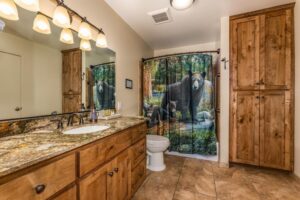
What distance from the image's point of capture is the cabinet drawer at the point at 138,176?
1592 mm

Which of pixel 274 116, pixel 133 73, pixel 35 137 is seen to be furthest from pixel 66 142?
pixel 274 116

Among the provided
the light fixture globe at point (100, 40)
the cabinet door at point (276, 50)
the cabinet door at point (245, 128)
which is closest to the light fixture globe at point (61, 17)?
the light fixture globe at point (100, 40)

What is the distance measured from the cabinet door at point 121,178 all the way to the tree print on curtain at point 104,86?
0.78 m

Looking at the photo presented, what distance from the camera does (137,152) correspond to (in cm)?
167

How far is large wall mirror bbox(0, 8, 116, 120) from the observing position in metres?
1.04

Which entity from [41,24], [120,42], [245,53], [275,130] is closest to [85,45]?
[41,24]

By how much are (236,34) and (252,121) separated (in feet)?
4.19

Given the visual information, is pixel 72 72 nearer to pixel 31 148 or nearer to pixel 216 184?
pixel 31 148

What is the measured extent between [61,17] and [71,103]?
2.47 feet

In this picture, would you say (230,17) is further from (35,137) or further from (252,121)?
(35,137)

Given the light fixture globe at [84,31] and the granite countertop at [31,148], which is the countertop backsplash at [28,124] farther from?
the light fixture globe at [84,31]

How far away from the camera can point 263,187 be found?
5.95ft

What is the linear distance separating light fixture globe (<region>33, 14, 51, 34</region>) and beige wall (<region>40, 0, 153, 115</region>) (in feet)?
0.22

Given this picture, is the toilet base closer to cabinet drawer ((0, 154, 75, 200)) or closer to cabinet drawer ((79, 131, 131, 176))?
cabinet drawer ((79, 131, 131, 176))
